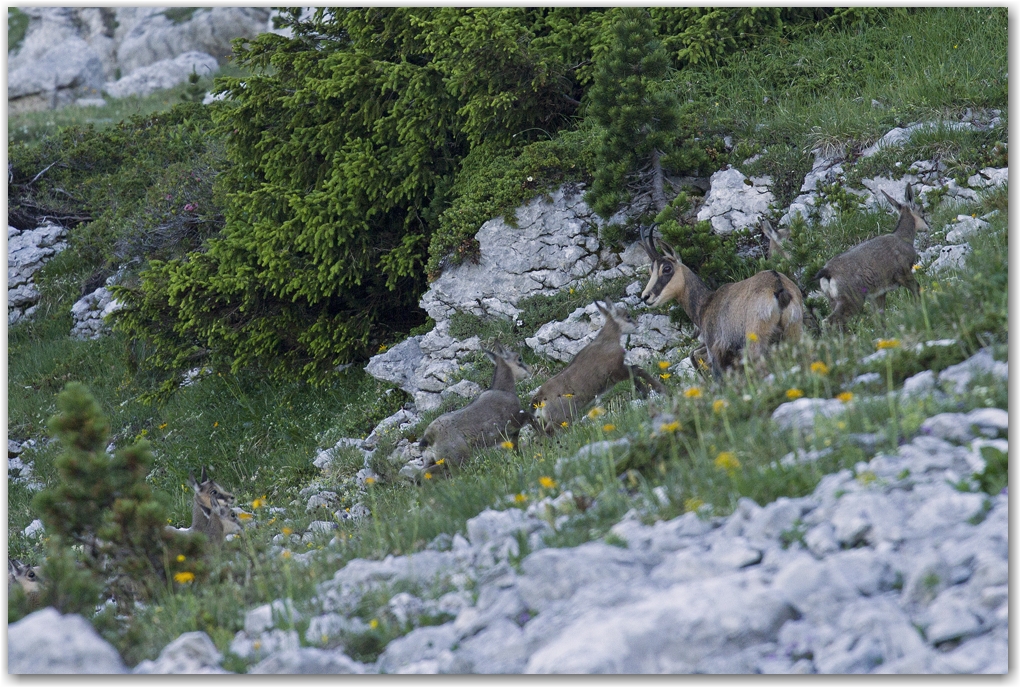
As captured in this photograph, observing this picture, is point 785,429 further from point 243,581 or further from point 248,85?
point 248,85

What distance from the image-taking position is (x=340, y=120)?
12.5 meters

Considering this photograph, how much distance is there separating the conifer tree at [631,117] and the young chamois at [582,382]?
2.30 metres

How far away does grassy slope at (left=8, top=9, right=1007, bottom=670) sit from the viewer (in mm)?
4730

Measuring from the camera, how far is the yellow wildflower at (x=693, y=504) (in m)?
4.43

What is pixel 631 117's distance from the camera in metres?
10.1

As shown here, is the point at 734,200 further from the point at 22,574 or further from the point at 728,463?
the point at 22,574

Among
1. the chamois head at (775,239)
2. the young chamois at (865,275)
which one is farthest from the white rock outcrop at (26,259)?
the young chamois at (865,275)

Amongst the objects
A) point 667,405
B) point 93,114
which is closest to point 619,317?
point 667,405

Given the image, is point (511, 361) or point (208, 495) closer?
point (208, 495)

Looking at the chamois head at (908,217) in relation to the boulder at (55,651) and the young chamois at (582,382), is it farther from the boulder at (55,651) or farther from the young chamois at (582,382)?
the boulder at (55,651)

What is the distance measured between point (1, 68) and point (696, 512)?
7.05 metres

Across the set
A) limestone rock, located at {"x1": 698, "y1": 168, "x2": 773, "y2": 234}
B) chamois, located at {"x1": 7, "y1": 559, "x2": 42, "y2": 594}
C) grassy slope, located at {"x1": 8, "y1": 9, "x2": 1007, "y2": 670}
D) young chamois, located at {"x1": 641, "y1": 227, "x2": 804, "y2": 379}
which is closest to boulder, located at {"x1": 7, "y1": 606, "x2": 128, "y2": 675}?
grassy slope, located at {"x1": 8, "y1": 9, "x2": 1007, "y2": 670}

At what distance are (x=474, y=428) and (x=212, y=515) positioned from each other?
2.39 metres

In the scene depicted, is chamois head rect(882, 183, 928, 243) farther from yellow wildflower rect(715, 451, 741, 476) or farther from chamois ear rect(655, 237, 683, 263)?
yellow wildflower rect(715, 451, 741, 476)
